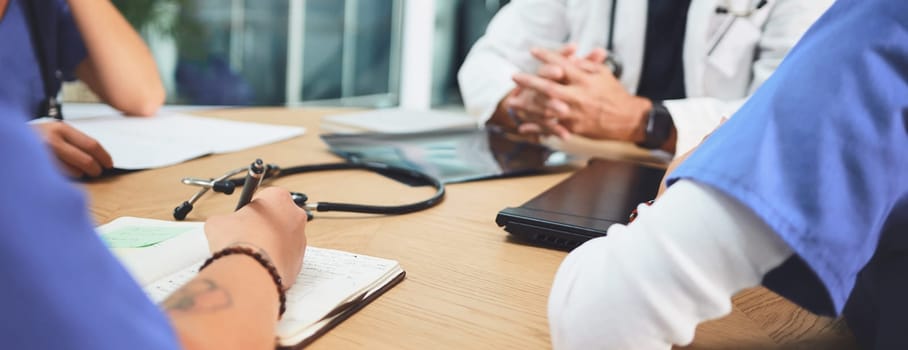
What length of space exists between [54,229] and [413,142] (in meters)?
0.83

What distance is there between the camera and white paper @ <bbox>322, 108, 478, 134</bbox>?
1.23 m

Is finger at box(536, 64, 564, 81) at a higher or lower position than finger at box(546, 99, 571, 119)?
higher

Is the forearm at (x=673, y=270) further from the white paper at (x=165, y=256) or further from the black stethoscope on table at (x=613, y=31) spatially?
the black stethoscope on table at (x=613, y=31)

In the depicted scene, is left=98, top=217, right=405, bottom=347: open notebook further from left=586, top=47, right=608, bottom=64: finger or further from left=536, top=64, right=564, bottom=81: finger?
left=586, top=47, right=608, bottom=64: finger

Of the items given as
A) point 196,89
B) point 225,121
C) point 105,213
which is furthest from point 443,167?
point 196,89

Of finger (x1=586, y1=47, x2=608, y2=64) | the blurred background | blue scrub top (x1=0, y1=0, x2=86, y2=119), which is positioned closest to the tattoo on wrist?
blue scrub top (x1=0, y1=0, x2=86, y2=119)

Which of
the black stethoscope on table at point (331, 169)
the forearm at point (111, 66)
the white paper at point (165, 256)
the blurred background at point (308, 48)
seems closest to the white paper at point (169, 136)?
the forearm at point (111, 66)

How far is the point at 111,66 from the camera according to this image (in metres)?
1.18

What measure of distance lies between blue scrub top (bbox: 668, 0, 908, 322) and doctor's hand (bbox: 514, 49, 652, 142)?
0.82 metres

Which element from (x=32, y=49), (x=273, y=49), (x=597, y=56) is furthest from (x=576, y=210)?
(x=273, y=49)

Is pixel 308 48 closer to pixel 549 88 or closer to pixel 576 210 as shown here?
pixel 549 88

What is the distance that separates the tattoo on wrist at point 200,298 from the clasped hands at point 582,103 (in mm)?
857

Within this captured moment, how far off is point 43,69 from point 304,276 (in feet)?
2.89

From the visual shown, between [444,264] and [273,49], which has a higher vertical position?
[444,264]
